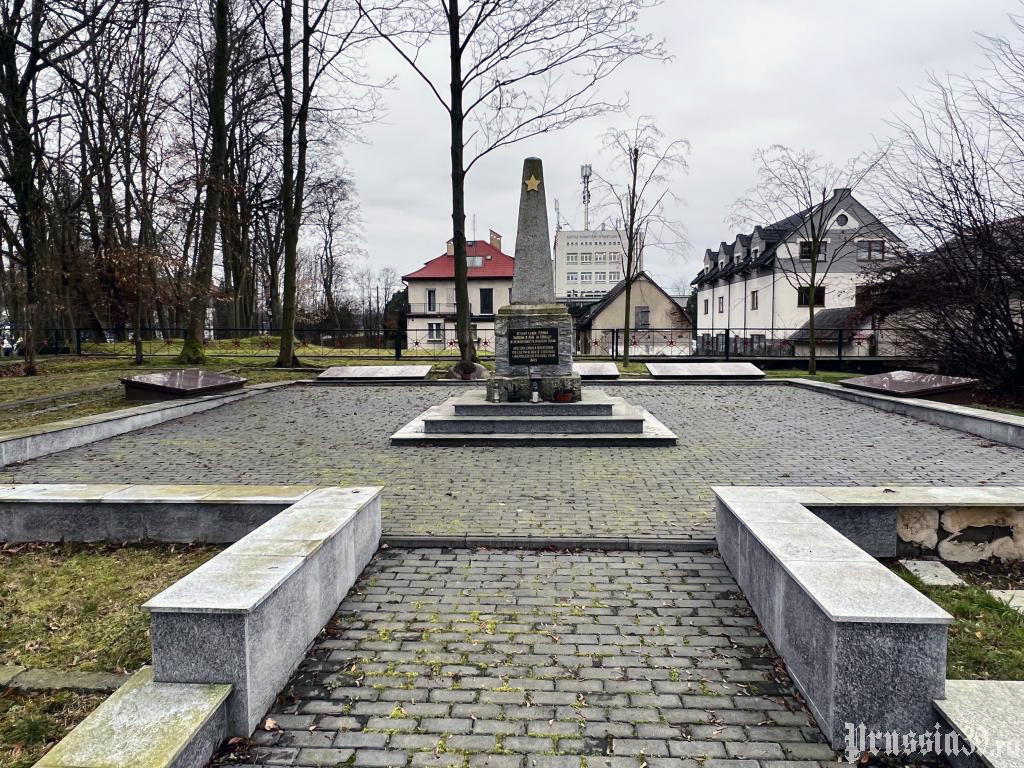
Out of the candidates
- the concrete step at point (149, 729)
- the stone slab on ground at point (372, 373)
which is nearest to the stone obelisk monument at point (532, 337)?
the stone slab on ground at point (372, 373)

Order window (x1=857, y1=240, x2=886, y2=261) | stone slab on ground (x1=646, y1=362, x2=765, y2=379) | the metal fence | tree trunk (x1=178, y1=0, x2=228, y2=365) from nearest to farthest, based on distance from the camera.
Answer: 1. window (x1=857, y1=240, x2=886, y2=261)
2. tree trunk (x1=178, y1=0, x2=228, y2=365)
3. stone slab on ground (x1=646, y1=362, x2=765, y2=379)
4. the metal fence

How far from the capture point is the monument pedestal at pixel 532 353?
1048 cm

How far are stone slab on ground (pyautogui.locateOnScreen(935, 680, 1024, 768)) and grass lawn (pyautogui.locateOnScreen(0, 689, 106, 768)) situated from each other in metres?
3.63

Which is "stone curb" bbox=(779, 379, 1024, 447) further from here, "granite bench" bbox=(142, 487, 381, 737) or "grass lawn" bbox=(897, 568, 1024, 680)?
"granite bench" bbox=(142, 487, 381, 737)

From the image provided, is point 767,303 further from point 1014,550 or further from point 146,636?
point 146,636

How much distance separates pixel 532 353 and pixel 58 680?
8128 millimetres

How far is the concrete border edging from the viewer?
767 cm

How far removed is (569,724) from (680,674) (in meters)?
0.72

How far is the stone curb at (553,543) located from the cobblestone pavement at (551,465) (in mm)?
153

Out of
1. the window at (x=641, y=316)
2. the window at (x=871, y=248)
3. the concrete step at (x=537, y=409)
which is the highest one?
the window at (x=871, y=248)

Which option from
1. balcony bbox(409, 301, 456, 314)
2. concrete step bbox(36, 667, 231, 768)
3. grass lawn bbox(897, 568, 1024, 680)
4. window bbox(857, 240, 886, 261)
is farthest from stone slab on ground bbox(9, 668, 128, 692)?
balcony bbox(409, 301, 456, 314)

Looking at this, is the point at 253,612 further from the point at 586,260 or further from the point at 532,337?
the point at 586,260

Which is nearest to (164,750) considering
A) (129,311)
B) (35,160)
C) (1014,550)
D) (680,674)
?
(680,674)

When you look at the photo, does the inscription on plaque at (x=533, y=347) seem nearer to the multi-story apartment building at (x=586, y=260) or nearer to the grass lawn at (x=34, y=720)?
the grass lawn at (x=34, y=720)
